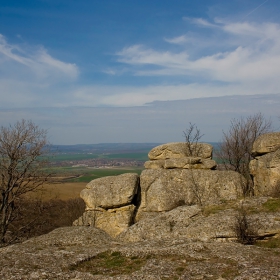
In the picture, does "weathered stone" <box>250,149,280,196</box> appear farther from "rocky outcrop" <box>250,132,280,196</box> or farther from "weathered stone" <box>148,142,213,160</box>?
"weathered stone" <box>148,142,213,160</box>

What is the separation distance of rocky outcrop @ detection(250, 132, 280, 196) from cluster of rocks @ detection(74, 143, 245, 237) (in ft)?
6.32

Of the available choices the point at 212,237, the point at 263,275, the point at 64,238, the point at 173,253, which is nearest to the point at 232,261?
the point at 263,275

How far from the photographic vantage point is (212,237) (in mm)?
17766

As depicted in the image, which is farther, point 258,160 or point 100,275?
point 258,160

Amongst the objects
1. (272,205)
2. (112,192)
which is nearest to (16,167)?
(112,192)

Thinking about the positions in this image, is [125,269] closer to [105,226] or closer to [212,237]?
[212,237]

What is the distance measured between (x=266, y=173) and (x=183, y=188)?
25.8 ft

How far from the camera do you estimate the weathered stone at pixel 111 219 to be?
27594mm

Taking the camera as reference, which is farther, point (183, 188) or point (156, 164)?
point (156, 164)

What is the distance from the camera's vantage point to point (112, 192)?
28.6 meters

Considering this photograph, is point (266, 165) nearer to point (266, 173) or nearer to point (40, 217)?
point (266, 173)

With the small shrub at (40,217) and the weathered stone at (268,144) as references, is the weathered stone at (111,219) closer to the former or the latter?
the small shrub at (40,217)

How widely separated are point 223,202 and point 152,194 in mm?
7575

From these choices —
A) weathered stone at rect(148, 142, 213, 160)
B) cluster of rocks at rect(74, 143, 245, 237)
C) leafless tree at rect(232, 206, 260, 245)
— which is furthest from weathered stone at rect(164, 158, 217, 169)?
leafless tree at rect(232, 206, 260, 245)
